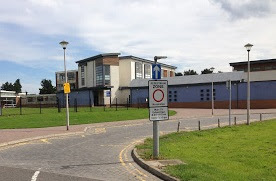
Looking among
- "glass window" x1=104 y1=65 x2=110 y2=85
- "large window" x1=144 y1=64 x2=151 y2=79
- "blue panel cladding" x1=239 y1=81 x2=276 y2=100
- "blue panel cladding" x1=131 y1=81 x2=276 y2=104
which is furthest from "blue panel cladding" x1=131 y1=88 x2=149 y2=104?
"blue panel cladding" x1=239 y1=81 x2=276 y2=100

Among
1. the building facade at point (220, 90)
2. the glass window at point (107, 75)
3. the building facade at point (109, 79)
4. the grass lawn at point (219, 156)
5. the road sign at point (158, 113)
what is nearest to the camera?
the grass lawn at point (219, 156)

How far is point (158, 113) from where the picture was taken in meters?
11.4

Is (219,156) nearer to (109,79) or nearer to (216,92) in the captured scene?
(216,92)

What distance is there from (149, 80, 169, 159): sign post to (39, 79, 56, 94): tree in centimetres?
12309

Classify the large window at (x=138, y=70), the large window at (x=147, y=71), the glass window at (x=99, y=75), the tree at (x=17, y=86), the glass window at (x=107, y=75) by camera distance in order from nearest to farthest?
the glass window at (x=107, y=75) → the glass window at (x=99, y=75) → the large window at (x=138, y=70) → the large window at (x=147, y=71) → the tree at (x=17, y=86)

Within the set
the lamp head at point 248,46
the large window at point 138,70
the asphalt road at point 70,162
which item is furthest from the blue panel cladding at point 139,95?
the asphalt road at point 70,162

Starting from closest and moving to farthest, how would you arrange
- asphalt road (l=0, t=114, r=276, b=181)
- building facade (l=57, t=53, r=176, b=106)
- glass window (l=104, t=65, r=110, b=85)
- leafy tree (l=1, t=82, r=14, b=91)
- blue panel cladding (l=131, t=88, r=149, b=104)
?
asphalt road (l=0, t=114, r=276, b=181) → blue panel cladding (l=131, t=88, r=149, b=104) → building facade (l=57, t=53, r=176, b=106) → glass window (l=104, t=65, r=110, b=85) → leafy tree (l=1, t=82, r=14, b=91)

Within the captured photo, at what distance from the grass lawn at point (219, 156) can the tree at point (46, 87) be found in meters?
120

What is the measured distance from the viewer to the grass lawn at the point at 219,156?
27.5 feet

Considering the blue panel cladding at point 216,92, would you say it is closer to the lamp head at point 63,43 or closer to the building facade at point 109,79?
the building facade at point 109,79

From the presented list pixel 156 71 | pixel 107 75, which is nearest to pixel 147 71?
pixel 107 75

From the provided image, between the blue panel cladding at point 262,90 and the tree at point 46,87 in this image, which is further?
the tree at point 46,87

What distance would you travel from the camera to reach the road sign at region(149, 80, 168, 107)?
1131cm

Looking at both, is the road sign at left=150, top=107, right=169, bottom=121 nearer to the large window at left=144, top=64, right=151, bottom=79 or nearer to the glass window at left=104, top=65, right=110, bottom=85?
the glass window at left=104, top=65, right=110, bottom=85
